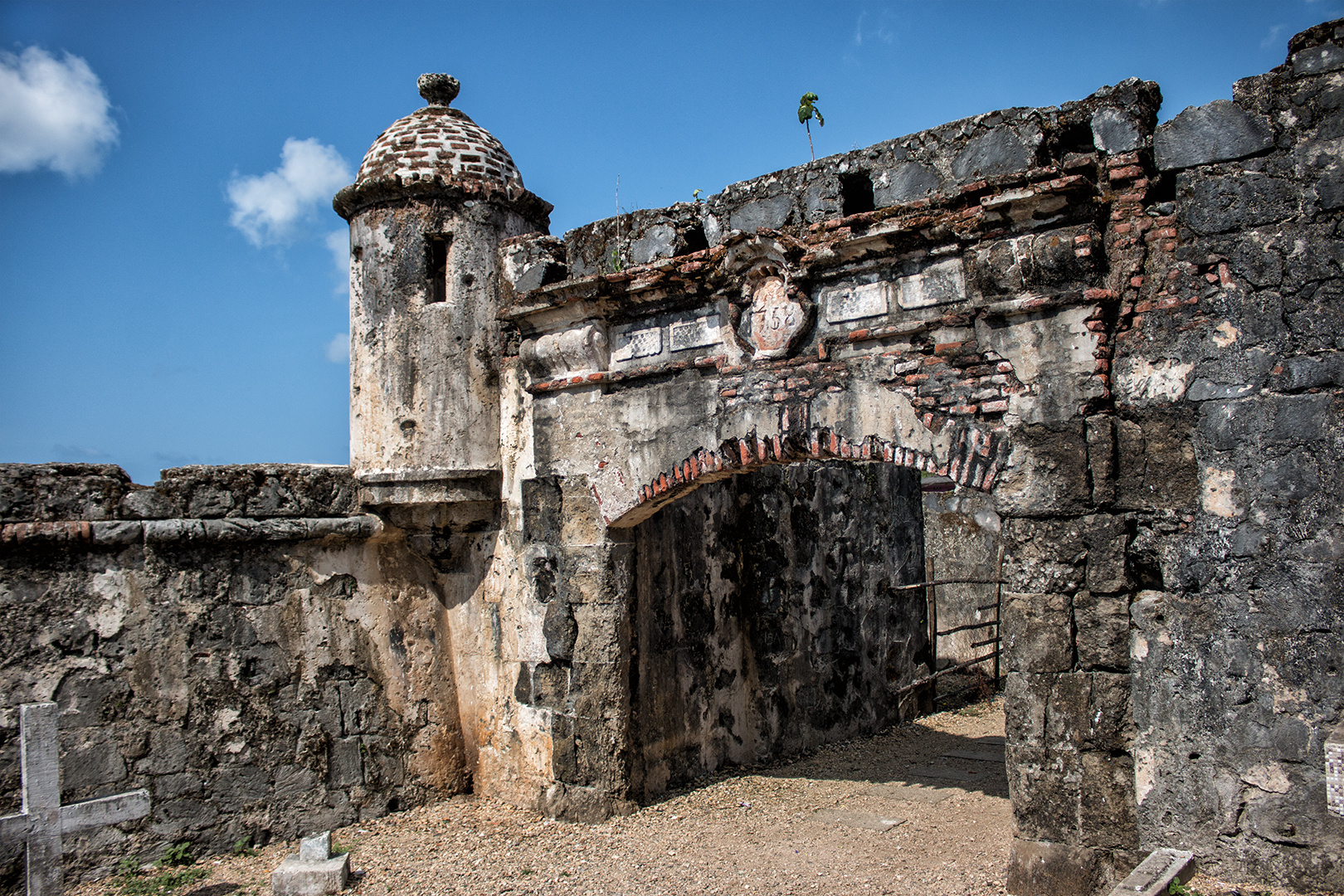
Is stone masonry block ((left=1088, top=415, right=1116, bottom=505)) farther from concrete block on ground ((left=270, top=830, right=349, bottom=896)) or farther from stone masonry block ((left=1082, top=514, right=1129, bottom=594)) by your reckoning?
concrete block on ground ((left=270, top=830, right=349, bottom=896))

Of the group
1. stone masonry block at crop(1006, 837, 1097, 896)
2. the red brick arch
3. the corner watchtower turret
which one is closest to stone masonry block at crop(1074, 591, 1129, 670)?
the red brick arch

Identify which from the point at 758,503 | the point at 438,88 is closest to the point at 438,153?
the point at 438,88

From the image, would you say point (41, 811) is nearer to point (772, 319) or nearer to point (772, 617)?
point (772, 319)

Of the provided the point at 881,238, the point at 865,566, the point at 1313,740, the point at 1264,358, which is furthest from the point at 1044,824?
the point at 865,566

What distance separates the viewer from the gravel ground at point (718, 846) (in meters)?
5.04

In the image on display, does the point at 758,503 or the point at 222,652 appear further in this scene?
the point at 758,503

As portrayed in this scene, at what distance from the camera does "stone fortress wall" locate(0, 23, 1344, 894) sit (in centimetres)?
393

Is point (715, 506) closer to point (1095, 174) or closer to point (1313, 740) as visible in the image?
point (1095, 174)

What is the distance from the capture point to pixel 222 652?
584cm

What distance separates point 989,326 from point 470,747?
4.60 m

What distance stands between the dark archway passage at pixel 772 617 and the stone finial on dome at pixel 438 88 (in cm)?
353

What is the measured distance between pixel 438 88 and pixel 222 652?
170 inches

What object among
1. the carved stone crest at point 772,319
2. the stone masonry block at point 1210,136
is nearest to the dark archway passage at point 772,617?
the carved stone crest at point 772,319

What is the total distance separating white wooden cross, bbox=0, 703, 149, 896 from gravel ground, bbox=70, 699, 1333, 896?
99cm
